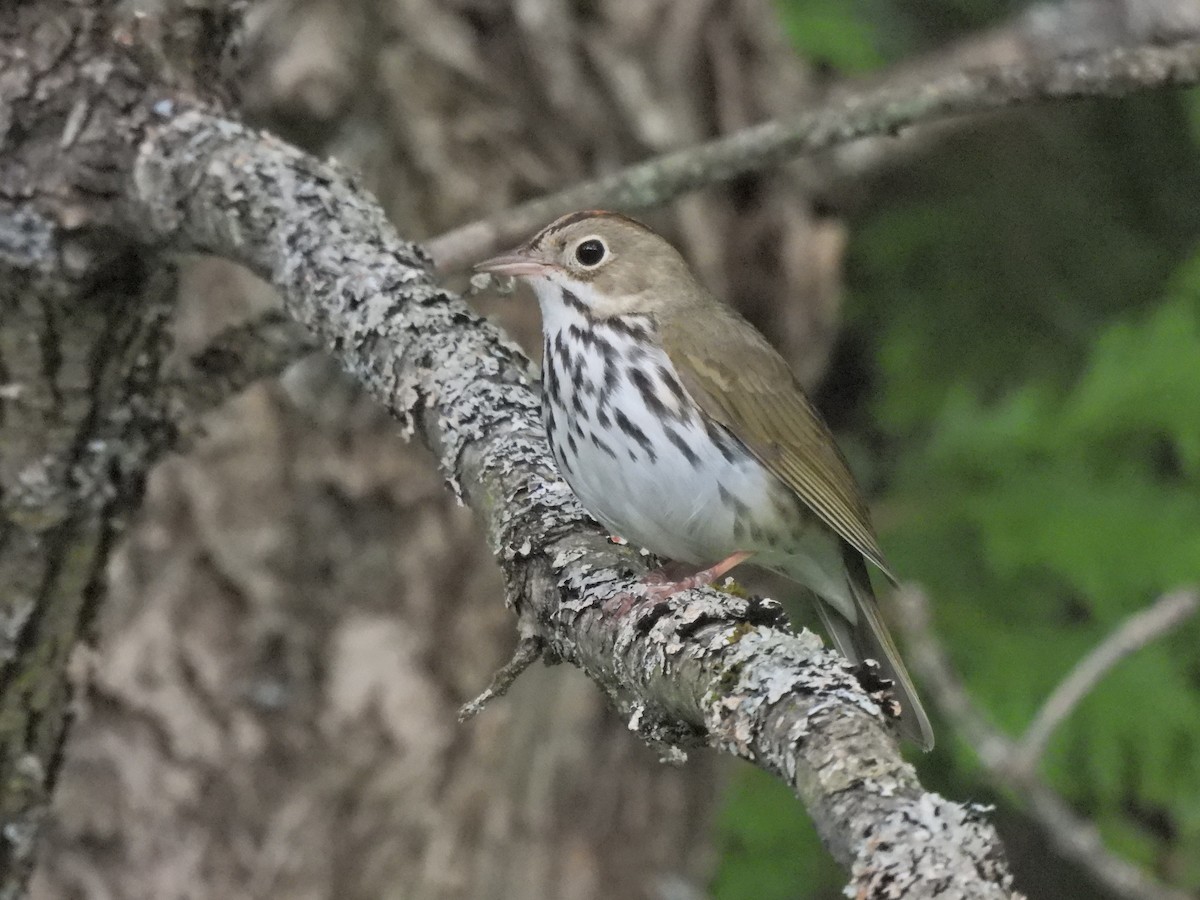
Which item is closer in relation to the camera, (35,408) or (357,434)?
(35,408)

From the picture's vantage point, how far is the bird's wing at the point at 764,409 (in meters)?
2.22

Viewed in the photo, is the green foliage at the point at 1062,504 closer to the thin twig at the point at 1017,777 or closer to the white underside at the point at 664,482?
the thin twig at the point at 1017,777

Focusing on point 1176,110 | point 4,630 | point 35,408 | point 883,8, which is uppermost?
point 883,8

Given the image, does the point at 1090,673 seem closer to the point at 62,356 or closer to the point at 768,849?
the point at 62,356

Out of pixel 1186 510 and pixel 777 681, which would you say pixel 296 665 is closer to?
pixel 1186 510

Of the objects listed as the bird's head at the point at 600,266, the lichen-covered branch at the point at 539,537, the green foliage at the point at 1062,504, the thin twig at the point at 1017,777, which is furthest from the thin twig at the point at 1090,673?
the lichen-covered branch at the point at 539,537

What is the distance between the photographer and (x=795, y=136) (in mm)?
1932

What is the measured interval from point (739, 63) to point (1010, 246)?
0.96m

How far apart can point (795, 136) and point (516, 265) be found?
1.98ft

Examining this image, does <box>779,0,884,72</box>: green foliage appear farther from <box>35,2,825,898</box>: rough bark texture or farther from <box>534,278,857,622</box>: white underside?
<box>534,278,857,622</box>: white underside

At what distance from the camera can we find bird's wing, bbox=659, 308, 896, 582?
222cm

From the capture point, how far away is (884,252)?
402 centimetres

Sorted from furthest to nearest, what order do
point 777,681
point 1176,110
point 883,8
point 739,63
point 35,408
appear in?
point 883,8, point 1176,110, point 739,63, point 35,408, point 777,681

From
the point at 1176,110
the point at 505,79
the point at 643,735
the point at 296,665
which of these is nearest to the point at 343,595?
the point at 296,665
